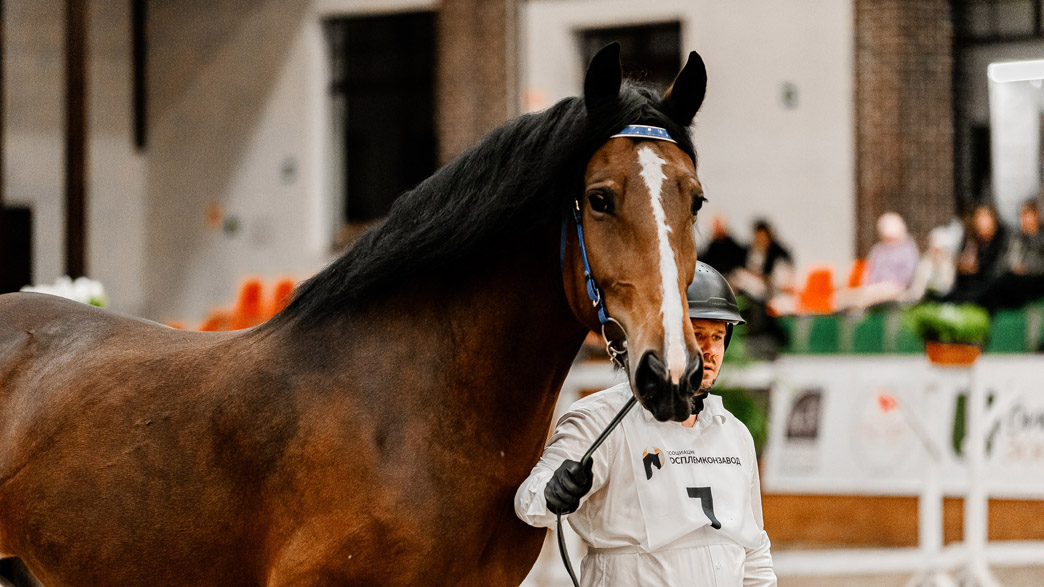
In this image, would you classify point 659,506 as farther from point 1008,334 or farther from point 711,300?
point 1008,334

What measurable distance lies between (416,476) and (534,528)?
13.1 inches

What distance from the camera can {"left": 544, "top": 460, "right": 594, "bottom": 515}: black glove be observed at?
6.90 feet

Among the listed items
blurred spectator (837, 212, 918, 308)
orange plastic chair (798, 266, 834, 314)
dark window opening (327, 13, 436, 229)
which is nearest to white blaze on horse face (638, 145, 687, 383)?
blurred spectator (837, 212, 918, 308)

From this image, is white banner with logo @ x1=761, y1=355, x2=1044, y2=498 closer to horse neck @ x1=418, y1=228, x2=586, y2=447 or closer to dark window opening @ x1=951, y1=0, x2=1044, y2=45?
horse neck @ x1=418, y1=228, x2=586, y2=447

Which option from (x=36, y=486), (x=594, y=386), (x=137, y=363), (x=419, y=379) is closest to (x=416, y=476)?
(x=419, y=379)

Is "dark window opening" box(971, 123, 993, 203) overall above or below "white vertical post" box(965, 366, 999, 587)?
above

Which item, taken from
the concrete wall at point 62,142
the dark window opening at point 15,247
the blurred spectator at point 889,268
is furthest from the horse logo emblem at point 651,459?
the dark window opening at point 15,247

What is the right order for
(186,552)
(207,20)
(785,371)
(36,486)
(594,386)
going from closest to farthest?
(186,552), (36,486), (594,386), (785,371), (207,20)

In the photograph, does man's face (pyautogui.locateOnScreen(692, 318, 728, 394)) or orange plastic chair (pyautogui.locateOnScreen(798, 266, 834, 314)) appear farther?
orange plastic chair (pyautogui.locateOnScreen(798, 266, 834, 314))

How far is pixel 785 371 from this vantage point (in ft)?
22.3

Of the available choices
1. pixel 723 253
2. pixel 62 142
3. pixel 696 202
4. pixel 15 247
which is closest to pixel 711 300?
pixel 696 202

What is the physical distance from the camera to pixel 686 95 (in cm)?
228

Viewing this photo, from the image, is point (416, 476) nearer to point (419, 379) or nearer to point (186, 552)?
point (419, 379)

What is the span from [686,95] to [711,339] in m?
0.55
